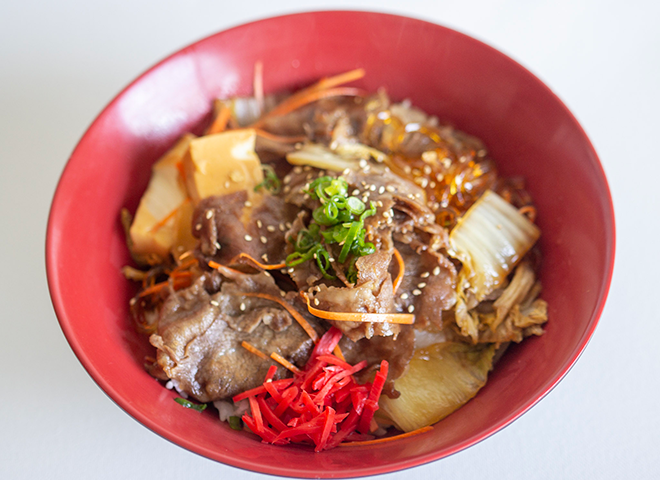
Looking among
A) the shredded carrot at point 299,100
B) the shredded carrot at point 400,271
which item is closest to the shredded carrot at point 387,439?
the shredded carrot at point 400,271

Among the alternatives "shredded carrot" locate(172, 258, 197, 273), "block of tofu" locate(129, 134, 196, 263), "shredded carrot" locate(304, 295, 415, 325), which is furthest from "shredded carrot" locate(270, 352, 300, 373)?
"block of tofu" locate(129, 134, 196, 263)

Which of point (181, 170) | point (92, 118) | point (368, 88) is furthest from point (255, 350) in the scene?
point (92, 118)

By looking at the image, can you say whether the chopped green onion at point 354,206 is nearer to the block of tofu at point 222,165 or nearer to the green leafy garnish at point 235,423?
the block of tofu at point 222,165

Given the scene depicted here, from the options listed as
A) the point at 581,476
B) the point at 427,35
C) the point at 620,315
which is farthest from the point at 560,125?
the point at 581,476

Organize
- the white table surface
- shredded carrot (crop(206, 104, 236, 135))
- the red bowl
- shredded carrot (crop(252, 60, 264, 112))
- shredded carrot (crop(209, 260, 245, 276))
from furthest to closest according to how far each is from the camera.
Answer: shredded carrot (crop(252, 60, 264, 112)), shredded carrot (crop(206, 104, 236, 135)), the white table surface, shredded carrot (crop(209, 260, 245, 276)), the red bowl

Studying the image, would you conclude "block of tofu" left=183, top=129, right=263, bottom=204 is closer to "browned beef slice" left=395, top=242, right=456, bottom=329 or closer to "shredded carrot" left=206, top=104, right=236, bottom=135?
"shredded carrot" left=206, top=104, right=236, bottom=135

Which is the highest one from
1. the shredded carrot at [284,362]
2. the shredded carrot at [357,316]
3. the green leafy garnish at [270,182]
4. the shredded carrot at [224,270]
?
the green leafy garnish at [270,182]
